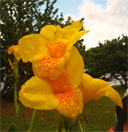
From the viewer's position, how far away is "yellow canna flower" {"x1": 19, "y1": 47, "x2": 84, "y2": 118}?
0.40 meters

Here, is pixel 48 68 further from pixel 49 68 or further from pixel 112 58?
pixel 112 58

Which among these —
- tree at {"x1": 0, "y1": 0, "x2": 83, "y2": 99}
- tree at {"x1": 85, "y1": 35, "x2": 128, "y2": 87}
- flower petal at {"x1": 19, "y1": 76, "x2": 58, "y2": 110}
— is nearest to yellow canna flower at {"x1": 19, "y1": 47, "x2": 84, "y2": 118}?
flower petal at {"x1": 19, "y1": 76, "x2": 58, "y2": 110}

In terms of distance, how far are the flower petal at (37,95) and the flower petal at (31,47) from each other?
0.23 ft

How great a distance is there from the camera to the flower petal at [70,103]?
405mm

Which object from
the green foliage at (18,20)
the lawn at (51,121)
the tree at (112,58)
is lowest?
the lawn at (51,121)

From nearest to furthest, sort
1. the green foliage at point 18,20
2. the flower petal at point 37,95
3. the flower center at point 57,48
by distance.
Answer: the flower petal at point 37,95 < the flower center at point 57,48 < the green foliage at point 18,20

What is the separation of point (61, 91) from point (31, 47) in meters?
0.13

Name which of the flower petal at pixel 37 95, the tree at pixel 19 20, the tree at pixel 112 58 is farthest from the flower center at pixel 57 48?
the tree at pixel 112 58

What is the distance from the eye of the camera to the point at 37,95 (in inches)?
16.4

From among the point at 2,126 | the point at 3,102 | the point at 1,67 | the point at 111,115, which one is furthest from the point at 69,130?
the point at 3,102

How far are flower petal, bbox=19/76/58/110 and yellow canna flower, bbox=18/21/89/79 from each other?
1.2 inches

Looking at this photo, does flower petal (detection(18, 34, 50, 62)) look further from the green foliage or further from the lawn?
the green foliage

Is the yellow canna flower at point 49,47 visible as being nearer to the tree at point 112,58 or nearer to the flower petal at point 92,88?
the flower petal at point 92,88

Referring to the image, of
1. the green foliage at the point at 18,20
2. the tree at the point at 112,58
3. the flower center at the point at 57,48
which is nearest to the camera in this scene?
the flower center at the point at 57,48
